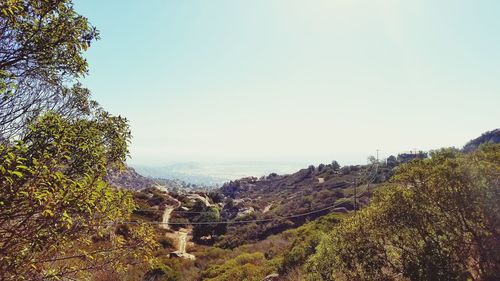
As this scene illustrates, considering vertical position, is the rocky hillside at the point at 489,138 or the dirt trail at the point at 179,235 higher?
the rocky hillside at the point at 489,138

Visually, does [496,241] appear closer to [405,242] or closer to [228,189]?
[405,242]

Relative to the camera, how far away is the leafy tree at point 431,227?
35.3 feet

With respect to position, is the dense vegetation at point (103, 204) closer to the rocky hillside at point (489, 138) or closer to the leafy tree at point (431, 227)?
the leafy tree at point (431, 227)

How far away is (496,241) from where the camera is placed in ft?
34.7

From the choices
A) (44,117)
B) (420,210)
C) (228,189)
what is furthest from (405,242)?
(228,189)

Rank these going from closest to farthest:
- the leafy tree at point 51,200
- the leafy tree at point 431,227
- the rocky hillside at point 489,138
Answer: the leafy tree at point 51,200 → the leafy tree at point 431,227 → the rocky hillside at point 489,138

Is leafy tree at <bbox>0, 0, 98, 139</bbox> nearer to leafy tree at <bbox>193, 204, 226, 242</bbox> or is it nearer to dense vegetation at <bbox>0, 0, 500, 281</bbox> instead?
dense vegetation at <bbox>0, 0, 500, 281</bbox>

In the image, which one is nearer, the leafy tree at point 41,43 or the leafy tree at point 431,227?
the leafy tree at point 41,43

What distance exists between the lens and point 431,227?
11945 mm

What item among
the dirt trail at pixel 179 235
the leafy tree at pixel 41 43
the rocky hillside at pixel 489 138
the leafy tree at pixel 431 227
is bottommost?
the dirt trail at pixel 179 235

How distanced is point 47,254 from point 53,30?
454 cm

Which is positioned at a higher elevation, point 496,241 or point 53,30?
point 53,30

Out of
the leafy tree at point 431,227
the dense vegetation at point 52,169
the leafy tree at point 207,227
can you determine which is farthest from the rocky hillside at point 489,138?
the dense vegetation at point 52,169

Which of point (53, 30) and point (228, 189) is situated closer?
point (53, 30)
